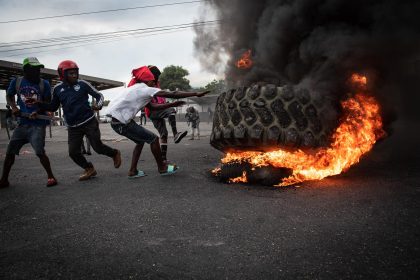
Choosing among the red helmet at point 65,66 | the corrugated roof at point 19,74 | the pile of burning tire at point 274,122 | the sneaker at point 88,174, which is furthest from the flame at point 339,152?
the corrugated roof at point 19,74

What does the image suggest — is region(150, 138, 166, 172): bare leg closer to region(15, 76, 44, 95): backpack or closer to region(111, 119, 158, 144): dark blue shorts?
region(111, 119, 158, 144): dark blue shorts

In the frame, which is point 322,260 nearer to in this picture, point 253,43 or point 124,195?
point 124,195

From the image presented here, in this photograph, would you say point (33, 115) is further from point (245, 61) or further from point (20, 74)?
point (20, 74)

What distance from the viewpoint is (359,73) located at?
3988mm

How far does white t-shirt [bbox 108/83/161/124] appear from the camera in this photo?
4.62m

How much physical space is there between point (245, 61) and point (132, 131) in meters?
2.06

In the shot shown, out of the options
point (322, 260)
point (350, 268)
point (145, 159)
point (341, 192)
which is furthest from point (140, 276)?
point (145, 159)

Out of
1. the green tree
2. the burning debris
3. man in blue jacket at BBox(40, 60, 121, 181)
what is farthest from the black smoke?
the green tree

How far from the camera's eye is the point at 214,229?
103 inches

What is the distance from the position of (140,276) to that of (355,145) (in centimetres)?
350

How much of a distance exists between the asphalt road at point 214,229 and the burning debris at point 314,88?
0.41 meters

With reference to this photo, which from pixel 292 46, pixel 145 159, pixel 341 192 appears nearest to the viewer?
pixel 341 192

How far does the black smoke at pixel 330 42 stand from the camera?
3.75 meters

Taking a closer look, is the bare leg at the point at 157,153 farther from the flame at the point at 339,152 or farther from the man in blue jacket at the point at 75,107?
the flame at the point at 339,152
